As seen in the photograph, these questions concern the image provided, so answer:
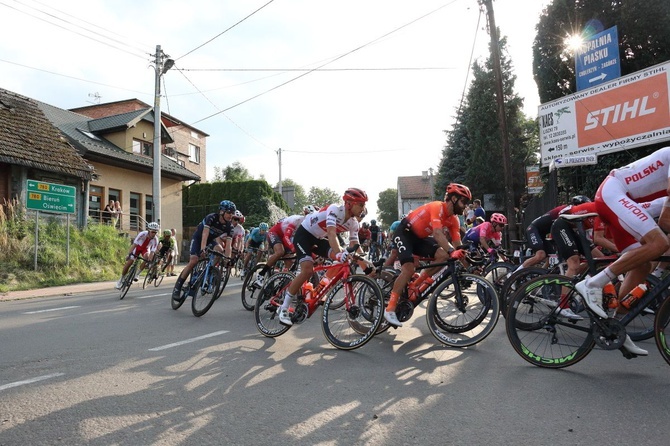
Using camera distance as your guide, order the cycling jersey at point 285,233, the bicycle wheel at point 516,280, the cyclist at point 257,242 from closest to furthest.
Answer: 1. the bicycle wheel at point 516,280
2. the cycling jersey at point 285,233
3. the cyclist at point 257,242

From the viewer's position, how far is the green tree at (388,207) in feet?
339

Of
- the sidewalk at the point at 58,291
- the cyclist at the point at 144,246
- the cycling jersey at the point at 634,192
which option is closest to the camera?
the cycling jersey at the point at 634,192

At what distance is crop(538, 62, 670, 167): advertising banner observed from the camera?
42.5 feet

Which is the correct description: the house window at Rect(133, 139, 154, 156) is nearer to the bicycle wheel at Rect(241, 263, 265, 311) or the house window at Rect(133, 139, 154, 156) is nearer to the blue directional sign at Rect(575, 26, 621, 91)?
the bicycle wheel at Rect(241, 263, 265, 311)

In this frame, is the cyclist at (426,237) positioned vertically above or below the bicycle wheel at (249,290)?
above

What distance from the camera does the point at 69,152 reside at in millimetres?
21453

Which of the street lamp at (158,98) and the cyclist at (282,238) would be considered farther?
the street lamp at (158,98)

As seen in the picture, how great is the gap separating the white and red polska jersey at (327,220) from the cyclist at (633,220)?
2.73 m

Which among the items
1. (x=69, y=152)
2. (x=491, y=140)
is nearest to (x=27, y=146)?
(x=69, y=152)

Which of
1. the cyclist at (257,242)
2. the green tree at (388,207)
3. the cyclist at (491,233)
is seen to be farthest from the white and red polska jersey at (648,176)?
the green tree at (388,207)

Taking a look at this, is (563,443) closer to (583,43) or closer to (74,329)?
(74,329)

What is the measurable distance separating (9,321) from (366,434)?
24.2 feet

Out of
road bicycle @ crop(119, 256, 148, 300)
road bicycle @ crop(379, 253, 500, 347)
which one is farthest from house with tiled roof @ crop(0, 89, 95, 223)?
road bicycle @ crop(379, 253, 500, 347)

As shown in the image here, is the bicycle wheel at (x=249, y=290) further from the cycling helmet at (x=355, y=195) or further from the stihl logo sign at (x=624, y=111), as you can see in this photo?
the stihl logo sign at (x=624, y=111)
